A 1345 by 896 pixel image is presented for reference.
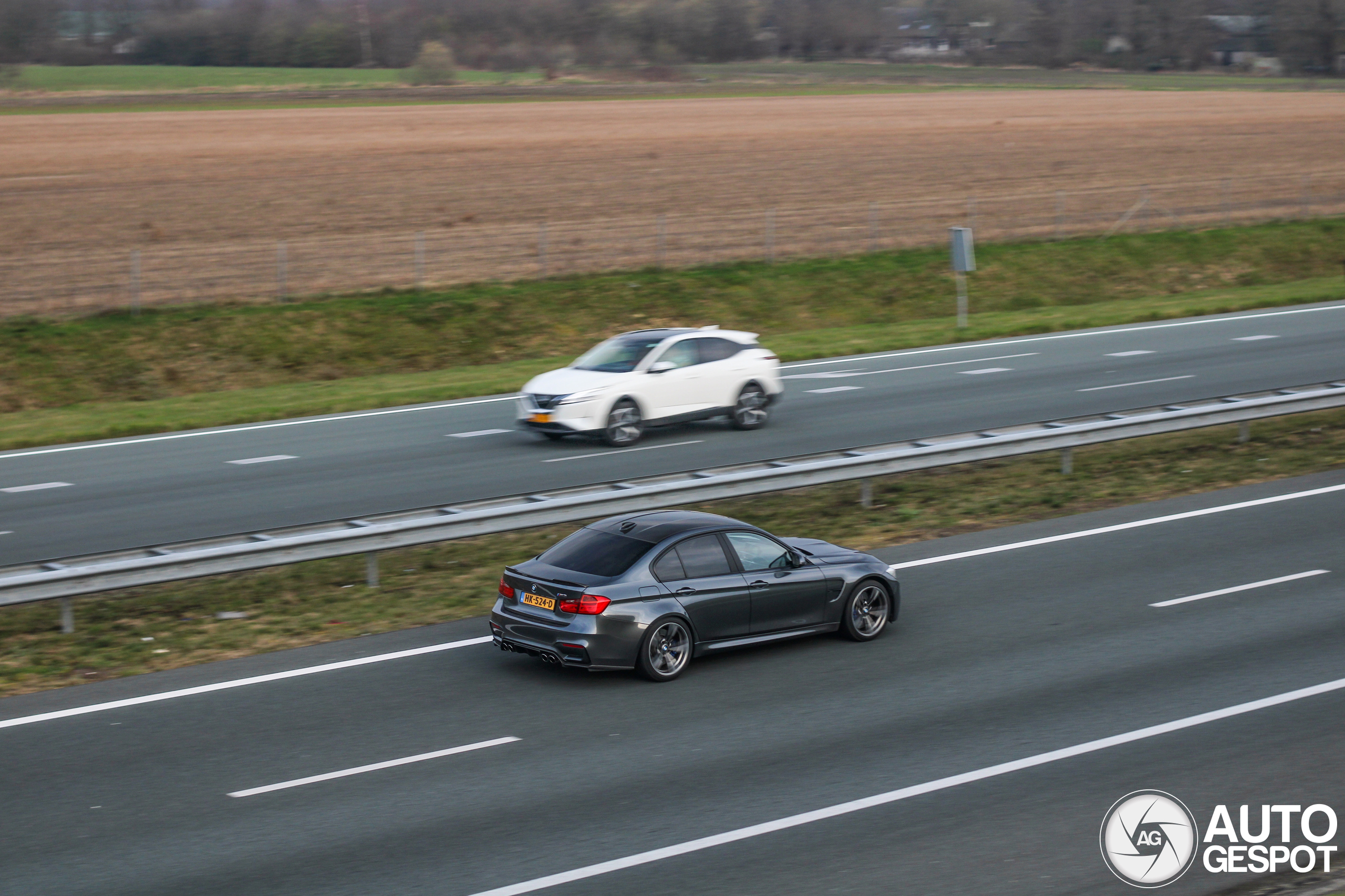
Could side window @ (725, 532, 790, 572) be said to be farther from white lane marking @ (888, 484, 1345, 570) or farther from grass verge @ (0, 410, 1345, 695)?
grass verge @ (0, 410, 1345, 695)

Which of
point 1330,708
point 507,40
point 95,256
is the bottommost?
point 1330,708

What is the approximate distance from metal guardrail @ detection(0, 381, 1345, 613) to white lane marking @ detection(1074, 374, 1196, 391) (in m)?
3.08

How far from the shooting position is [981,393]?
23.7 m

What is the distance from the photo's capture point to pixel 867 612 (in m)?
12.1

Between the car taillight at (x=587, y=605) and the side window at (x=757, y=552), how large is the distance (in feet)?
4.32

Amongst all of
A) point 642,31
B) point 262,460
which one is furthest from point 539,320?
point 642,31

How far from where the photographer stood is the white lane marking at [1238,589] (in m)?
12.8

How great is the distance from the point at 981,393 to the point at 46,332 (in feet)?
56.1

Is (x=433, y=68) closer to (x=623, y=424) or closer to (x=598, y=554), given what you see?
(x=623, y=424)

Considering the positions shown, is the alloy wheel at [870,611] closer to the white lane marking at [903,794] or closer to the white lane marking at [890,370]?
the white lane marking at [903,794]

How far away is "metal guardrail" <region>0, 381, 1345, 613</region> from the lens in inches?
496

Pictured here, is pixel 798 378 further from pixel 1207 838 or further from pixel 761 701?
pixel 1207 838

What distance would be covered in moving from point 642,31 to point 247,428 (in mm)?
109585

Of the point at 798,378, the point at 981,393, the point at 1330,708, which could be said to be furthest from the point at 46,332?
the point at 1330,708
